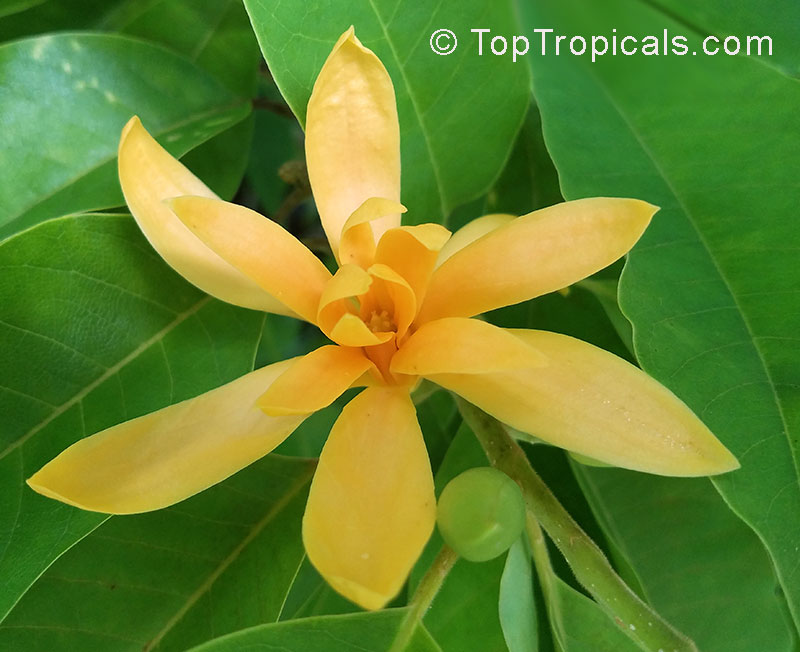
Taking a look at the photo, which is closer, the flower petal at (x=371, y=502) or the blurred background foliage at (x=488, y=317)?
the flower petal at (x=371, y=502)

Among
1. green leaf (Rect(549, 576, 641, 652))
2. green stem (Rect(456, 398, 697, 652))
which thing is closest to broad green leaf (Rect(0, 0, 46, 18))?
green stem (Rect(456, 398, 697, 652))

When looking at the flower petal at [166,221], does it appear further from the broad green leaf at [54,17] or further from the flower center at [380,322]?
the broad green leaf at [54,17]

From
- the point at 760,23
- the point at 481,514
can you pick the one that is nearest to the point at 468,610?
the point at 481,514

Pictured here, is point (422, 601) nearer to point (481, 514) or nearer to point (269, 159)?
point (481, 514)

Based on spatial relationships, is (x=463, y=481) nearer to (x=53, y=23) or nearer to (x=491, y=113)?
(x=491, y=113)

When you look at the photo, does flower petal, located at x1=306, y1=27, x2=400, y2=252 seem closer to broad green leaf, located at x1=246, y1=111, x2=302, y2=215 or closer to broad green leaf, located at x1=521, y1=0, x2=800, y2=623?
broad green leaf, located at x1=521, y1=0, x2=800, y2=623

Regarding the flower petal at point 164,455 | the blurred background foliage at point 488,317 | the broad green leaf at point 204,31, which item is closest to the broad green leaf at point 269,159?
the broad green leaf at point 204,31

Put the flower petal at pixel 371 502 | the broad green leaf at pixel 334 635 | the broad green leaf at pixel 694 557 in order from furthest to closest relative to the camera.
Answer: the broad green leaf at pixel 694 557, the broad green leaf at pixel 334 635, the flower petal at pixel 371 502
